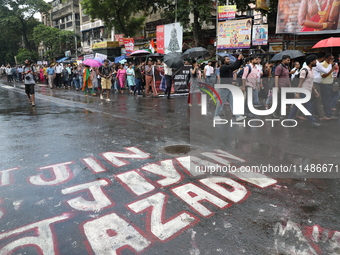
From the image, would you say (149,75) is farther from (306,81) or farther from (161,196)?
(161,196)

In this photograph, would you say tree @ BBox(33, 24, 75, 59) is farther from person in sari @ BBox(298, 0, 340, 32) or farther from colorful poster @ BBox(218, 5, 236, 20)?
person in sari @ BBox(298, 0, 340, 32)

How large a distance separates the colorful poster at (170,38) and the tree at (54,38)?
27359 mm

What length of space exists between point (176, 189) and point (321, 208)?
1.72 meters

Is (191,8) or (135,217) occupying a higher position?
(191,8)

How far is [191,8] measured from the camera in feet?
65.0

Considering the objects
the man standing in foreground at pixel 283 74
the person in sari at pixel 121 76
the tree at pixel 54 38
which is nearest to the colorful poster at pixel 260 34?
the person in sari at pixel 121 76

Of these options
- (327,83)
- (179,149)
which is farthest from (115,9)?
(179,149)

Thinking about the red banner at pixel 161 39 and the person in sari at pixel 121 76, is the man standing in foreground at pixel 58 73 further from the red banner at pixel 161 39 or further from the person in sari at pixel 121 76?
the red banner at pixel 161 39

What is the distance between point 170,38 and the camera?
2022 centimetres

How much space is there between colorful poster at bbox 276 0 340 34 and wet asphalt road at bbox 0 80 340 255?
1277 cm

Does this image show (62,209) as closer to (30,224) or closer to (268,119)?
(30,224)

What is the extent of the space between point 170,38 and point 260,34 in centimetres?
630

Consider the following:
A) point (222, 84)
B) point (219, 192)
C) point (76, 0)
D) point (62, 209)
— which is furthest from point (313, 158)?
point (76, 0)

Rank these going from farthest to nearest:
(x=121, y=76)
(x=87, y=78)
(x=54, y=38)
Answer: (x=54, y=38) < (x=121, y=76) < (x=87, y=78)
